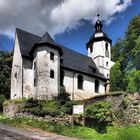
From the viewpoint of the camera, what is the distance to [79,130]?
23.5 metres

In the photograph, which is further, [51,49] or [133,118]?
[51,49]

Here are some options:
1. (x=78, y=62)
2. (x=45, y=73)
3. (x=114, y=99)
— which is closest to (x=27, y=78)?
(x=45, y=73)

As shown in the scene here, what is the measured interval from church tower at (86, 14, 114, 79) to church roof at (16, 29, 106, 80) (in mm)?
1095

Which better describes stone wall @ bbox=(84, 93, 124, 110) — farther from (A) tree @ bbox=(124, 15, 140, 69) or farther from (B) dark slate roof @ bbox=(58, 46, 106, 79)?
(A) tree @ bbox=(124, 15, 140, 69)

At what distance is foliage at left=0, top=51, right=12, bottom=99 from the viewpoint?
4591 centimetres

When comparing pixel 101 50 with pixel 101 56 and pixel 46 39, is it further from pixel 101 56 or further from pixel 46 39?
pixel 46 39

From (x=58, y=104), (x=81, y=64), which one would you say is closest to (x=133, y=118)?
(x=58, y=104)

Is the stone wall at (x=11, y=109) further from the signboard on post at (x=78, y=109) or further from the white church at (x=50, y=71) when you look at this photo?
the signboard on post at (x=78, y=109)

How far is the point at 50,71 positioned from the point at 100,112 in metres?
12.6

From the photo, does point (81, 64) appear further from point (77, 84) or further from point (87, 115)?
point (87, 115)

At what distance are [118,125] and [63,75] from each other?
16.3 m

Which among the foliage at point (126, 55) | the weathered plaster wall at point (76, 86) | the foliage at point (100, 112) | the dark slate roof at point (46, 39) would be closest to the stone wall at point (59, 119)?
the foliage at point (100, 112)

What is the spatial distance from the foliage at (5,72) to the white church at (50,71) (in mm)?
6394

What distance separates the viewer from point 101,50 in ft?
163
